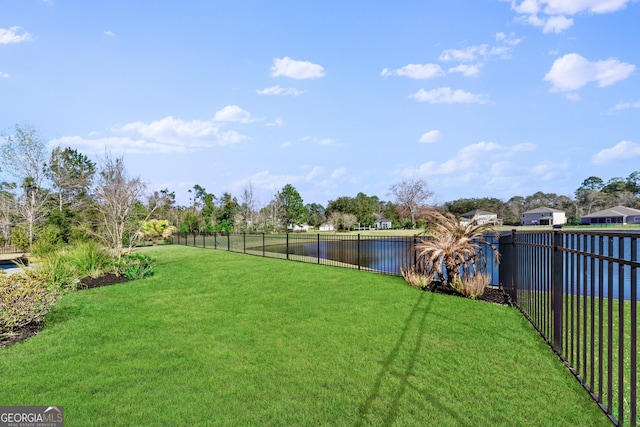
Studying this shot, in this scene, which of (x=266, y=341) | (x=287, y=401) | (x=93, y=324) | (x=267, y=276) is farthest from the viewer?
(x=267, y=276)

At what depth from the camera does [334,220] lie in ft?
191

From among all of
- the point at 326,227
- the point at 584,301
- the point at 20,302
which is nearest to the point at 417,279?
the point at 584,301

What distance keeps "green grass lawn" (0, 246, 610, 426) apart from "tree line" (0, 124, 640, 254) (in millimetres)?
3908

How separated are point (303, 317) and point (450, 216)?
14.3 ft

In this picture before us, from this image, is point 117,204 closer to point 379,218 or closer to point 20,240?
point 20,240

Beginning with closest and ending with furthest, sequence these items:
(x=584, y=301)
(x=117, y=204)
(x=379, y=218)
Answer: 1. (x=584, y=301)
2. (x=117, y=204)
3. (x=379, y=218)

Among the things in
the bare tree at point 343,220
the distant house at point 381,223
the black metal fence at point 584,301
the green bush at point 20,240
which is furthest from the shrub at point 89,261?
the distant house at point 381,223

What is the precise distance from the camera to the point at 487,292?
6957 mm

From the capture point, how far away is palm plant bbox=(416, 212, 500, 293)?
6.91 m

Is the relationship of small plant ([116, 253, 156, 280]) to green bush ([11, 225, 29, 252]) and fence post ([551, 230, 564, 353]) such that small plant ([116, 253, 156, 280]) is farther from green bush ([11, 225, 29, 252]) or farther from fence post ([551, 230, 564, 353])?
green bush ([11, 225, 29, 252])

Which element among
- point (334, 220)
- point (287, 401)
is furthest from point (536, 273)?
point (334, 220)

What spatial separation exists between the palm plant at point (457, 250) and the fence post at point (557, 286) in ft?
9.50

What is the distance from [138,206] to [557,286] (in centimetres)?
2585

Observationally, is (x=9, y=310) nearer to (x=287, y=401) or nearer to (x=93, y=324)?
(x=93, y=324)
